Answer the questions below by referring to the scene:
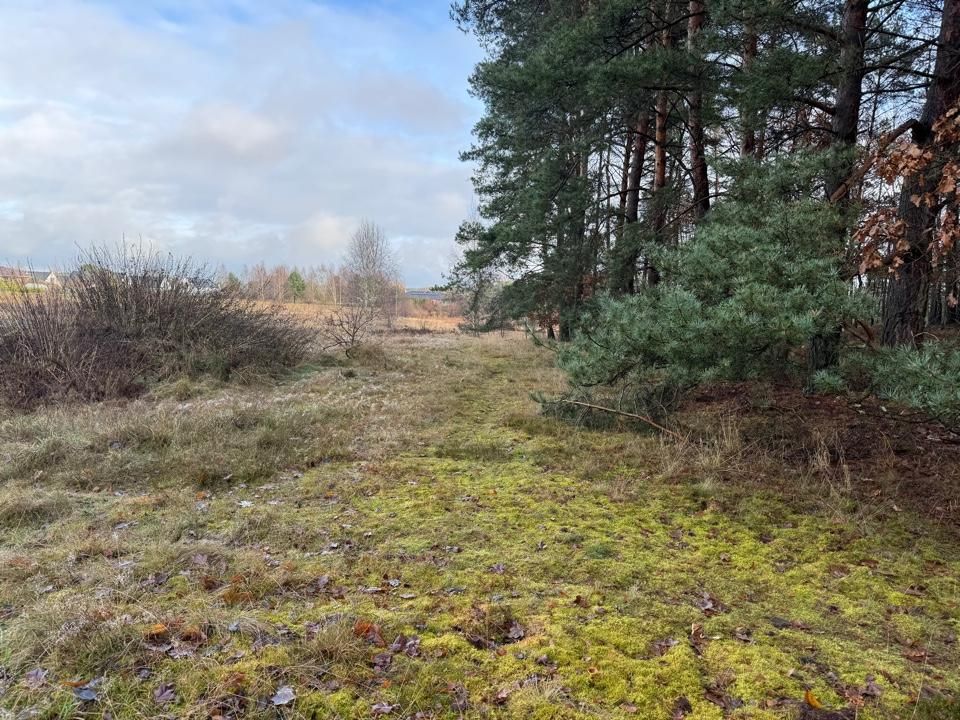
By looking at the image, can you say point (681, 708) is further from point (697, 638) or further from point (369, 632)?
point (369, 632)

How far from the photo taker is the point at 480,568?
3225mm

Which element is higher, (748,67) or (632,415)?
(748,67)

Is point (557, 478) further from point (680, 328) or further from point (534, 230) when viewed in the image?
point (534, 230)

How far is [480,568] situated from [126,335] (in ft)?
28.7

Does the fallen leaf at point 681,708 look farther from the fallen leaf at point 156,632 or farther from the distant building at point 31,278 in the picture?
the distant building at point 31,278

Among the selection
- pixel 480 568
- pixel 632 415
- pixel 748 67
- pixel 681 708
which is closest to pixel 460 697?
pixel 681 708

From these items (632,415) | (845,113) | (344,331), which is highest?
(845,113)

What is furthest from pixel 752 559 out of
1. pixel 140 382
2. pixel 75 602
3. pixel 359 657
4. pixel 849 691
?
pixel 140 382

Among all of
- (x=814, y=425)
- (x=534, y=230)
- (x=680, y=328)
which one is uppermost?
(x=534, y=230)

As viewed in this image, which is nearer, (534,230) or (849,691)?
(849,691)

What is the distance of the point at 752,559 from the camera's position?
3400 mm

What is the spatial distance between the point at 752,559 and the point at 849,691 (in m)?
1.26

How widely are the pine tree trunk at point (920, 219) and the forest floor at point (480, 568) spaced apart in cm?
124

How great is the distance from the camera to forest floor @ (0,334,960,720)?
2.15 meters
